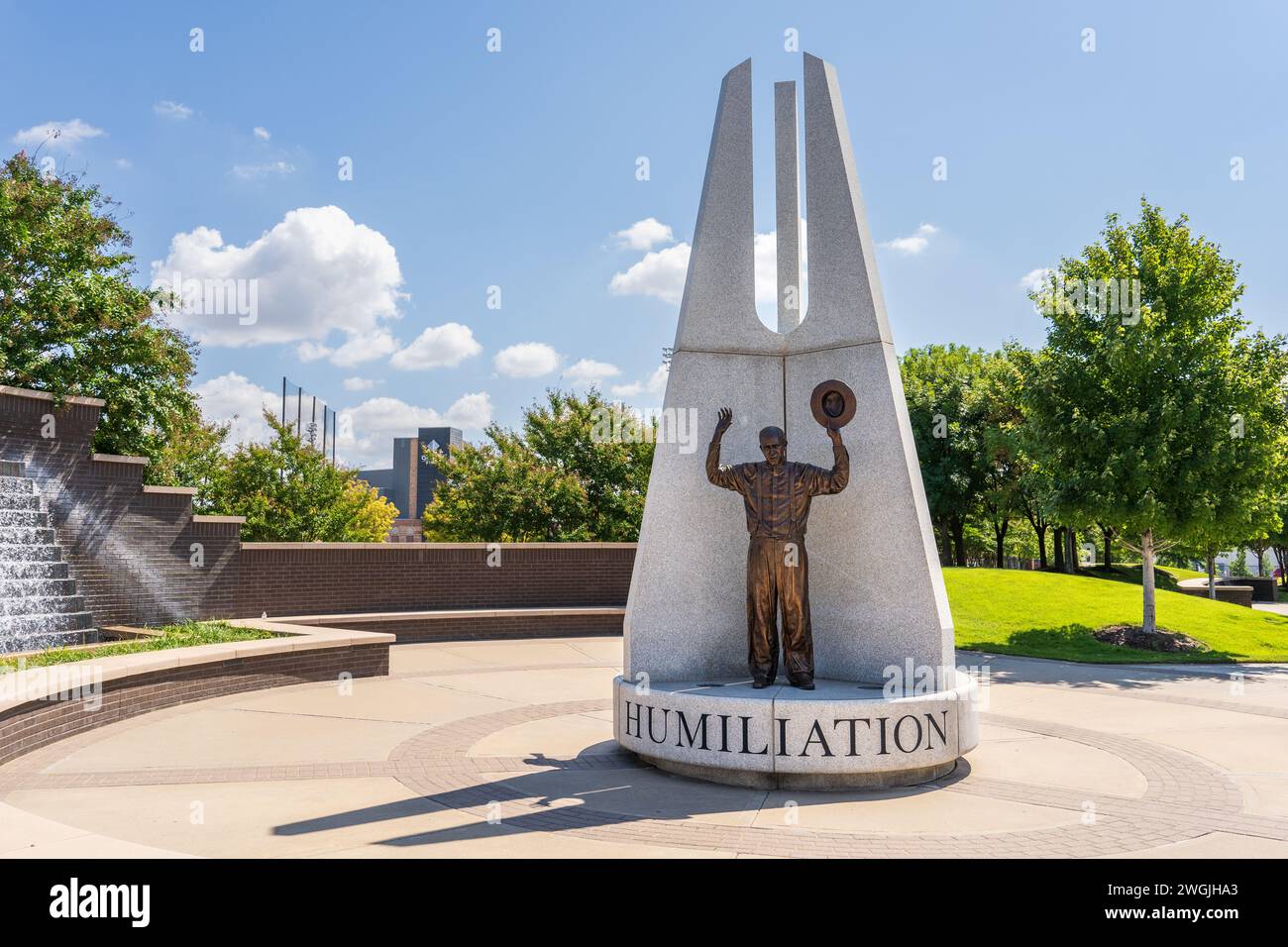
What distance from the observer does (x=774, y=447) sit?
7949 millimetres

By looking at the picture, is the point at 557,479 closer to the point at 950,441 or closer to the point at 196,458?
the point at 196,458

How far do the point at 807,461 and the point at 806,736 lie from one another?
9.74ft

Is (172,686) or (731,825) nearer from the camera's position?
(731,825)

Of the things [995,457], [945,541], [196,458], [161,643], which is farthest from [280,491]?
[945,541]

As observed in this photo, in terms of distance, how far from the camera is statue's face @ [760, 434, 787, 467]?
795 cm

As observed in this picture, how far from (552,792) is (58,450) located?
11628mm

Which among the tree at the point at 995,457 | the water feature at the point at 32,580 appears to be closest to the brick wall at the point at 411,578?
the water feature at the point at 32,580

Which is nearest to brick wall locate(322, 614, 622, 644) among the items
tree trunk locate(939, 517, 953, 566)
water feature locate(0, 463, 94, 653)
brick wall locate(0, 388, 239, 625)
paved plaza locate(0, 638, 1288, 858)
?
brick wall locate(0, 388, 239, 625)

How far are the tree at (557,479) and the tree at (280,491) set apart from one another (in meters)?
3.16

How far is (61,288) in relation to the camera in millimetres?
17094

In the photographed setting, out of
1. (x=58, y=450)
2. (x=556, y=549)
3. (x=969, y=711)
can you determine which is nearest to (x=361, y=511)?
(x=556, y=549)

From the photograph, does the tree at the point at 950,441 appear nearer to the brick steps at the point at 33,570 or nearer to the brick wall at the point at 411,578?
the brick wall at the point at 411,578

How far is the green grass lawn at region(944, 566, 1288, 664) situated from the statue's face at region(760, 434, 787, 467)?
34.1 ft

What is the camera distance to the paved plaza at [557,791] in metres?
5.52
